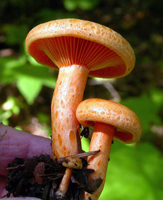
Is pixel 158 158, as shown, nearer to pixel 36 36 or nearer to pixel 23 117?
pixel 36 36

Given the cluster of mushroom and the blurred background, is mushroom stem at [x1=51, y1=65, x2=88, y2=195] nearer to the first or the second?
the cluster of mushroom

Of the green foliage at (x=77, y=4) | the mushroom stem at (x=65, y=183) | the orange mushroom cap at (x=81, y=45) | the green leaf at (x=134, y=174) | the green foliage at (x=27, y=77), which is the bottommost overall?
the mushroom stem at (x=65, y=183)

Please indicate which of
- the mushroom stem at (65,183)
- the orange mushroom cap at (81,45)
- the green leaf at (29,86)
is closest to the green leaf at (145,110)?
the orange mushroom cap at (81,45)

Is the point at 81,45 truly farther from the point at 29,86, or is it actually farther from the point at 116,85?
the point at 116,85

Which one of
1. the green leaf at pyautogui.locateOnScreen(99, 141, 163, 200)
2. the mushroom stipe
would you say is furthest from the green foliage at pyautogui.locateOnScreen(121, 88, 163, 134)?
the mushroom stipe

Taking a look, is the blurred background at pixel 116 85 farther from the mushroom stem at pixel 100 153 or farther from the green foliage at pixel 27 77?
the mushroom stem at pixel 100 153

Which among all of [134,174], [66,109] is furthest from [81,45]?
[134,174]
